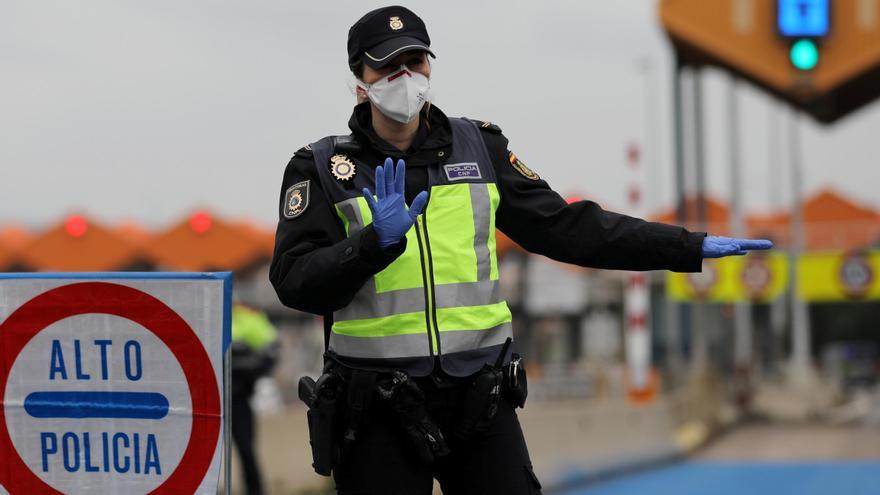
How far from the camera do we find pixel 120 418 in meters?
4.17

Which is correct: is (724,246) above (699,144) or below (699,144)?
below

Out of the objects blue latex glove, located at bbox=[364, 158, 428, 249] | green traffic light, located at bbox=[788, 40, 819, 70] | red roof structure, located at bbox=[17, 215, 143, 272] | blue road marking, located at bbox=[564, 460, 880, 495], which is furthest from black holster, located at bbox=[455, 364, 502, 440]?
red roof structure, located at bbox=[17, 215, 143, 272]

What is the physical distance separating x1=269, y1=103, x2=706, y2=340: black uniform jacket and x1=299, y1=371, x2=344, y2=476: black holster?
0.17 metres

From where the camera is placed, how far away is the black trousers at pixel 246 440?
34.4ft

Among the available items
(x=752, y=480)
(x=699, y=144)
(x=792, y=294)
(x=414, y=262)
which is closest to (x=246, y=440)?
(x=752, y=480)

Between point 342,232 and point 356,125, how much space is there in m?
0.27

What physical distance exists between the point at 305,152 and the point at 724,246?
39.8 inches

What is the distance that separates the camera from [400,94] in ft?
12.4

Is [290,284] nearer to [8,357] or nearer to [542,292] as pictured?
[8,357]

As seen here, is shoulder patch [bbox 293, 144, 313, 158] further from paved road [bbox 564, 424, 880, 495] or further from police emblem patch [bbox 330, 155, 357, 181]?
paved road [bbox 564, 424, 880, 495]

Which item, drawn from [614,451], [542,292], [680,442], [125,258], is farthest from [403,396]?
[542,292]

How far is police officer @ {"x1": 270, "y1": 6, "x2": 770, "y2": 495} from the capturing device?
11.9 ft

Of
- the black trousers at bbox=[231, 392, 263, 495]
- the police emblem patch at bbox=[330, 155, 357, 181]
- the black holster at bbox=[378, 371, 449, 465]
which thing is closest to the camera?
the black holster at bbox=[378, 371, 449, 465]

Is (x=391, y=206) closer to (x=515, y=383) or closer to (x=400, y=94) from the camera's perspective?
(x=400, y=94)
